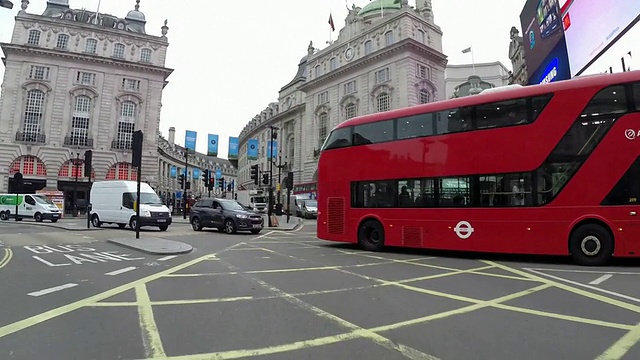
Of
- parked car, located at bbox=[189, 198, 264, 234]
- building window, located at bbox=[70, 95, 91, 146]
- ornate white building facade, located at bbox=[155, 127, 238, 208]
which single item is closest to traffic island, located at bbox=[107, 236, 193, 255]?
parked car, located at bbox=[189, 198, 264, 234]

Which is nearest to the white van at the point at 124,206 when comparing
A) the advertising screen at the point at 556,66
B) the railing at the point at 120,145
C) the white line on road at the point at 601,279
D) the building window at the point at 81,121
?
the white line on road at the point at 601,279

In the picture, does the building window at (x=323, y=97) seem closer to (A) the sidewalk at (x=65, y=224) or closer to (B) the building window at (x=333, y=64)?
(B) the building window at (x=333, y=64)

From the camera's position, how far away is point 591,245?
8859 millimetres

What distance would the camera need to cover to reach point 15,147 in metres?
46.2

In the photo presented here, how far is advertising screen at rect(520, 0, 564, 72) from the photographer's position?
66.2 ft

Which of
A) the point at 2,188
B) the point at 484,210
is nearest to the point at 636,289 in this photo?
the point at 484,210

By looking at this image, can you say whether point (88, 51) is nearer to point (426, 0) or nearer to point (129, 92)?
point (129, 92)

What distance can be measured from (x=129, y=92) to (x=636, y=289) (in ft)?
183

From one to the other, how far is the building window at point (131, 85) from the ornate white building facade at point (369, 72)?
64.0 ft

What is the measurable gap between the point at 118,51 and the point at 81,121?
10676 millimetres

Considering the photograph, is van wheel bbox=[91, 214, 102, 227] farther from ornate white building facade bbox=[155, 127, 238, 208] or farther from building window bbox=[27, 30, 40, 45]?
building window bbox=[27, 30, 40, 45]

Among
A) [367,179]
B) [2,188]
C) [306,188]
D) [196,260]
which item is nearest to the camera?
[196,260]

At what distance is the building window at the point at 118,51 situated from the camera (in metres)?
51.3

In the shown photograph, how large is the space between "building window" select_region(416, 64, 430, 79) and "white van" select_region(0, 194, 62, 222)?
127 ft
